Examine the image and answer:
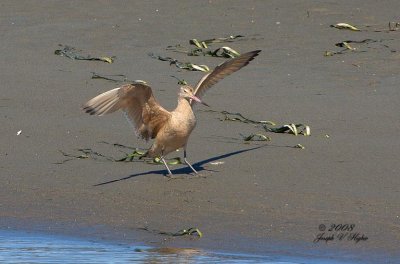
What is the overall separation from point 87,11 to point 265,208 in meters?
6.82

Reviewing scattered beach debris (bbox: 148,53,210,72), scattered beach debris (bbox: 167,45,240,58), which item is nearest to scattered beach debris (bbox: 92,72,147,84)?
scattered beach debris (bbox: 148,53,210,72)

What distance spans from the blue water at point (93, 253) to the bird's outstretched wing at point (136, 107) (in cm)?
168

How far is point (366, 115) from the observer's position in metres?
10.7

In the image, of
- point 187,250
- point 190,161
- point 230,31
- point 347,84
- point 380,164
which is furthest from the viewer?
point 230,31

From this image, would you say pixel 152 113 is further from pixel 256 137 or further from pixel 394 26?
pixel 394 26

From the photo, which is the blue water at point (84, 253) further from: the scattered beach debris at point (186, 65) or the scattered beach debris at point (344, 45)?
the scattered beach debris at point (344, 45)

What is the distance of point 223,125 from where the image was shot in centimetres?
1076

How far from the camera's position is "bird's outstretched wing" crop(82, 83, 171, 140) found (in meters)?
9.71

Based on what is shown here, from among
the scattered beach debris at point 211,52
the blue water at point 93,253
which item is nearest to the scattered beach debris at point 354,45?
the scattered beach debris at point 211,52

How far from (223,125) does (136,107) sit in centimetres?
112

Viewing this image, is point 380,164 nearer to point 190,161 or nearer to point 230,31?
point 190,161

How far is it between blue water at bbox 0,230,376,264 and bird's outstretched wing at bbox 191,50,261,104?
2.75 metres

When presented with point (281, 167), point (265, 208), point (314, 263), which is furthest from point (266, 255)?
point (281, 167)

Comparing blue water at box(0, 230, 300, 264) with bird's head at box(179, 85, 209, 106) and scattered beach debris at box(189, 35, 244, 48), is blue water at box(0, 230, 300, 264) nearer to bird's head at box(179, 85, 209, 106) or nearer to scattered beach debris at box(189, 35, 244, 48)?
bird's head at box(179, 85, 209, 106)
